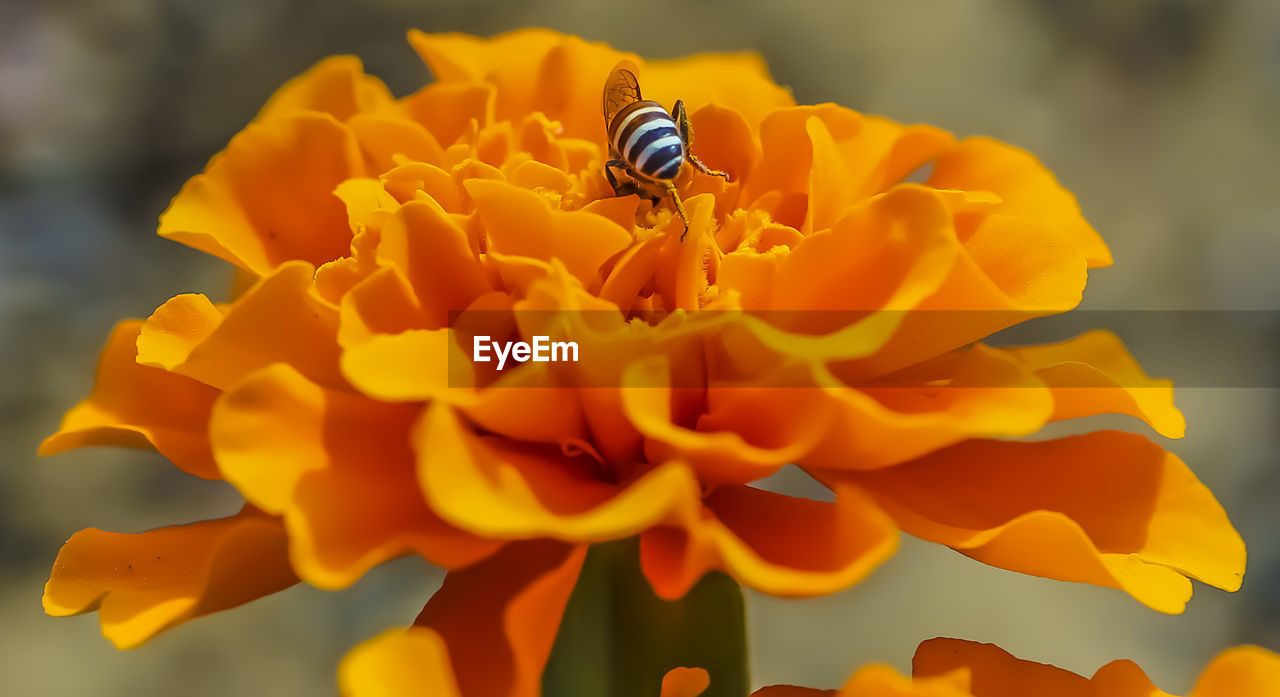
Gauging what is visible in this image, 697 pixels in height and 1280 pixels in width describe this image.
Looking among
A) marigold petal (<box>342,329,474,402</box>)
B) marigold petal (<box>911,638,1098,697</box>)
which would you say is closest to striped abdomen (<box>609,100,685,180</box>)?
marigold petal (<box>342,329,474,402</box>)

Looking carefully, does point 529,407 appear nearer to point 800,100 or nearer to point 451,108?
point 451,108

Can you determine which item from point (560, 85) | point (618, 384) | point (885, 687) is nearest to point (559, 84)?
point (560, 85)

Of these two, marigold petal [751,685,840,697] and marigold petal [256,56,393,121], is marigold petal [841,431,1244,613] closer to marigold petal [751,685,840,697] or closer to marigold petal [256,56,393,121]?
marigold petal [751,685,840,697]

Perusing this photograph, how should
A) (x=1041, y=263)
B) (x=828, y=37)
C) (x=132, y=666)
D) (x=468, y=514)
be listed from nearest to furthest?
(x=468, y=514), (x=1041, y=263), (x=132, y=666), (x=828, y=37)

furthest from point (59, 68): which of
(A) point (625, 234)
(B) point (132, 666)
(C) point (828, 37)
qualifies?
(A) point (625, 234)

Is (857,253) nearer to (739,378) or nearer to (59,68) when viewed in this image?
(739,378)

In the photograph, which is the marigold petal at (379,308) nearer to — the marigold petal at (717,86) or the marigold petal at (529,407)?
the marigold petal at (529,407)
